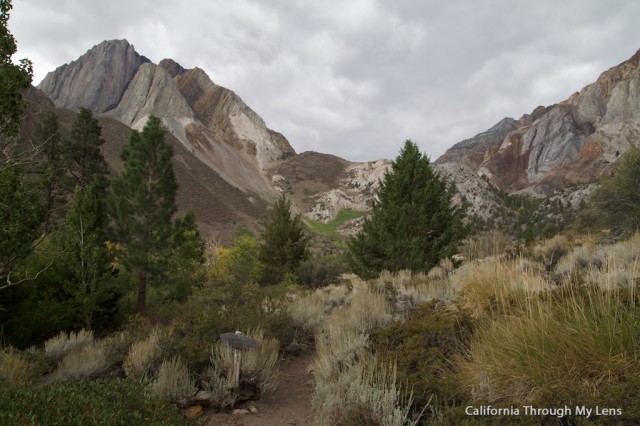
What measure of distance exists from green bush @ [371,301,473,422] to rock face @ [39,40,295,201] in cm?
9297

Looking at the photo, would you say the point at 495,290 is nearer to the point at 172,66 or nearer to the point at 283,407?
the point at 283,407

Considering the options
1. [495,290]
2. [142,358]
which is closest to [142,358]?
[142,358]

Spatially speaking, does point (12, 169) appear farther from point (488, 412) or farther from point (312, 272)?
point (312, 272)

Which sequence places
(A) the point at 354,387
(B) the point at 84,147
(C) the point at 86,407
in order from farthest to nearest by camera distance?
(B) the point at 84,147 < (A) the point at 354,387 < (C) the point at 86,407

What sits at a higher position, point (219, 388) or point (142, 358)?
point (142, 358)

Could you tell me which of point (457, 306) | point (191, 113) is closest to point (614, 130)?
point (191, 113)

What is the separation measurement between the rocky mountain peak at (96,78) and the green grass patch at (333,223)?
77.0 m

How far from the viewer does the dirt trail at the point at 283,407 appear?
4871 millimetres

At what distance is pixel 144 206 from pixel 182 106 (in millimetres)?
103944

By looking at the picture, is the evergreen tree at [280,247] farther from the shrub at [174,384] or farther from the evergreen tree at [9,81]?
the shrub at [174,384]

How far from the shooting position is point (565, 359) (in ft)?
10.7

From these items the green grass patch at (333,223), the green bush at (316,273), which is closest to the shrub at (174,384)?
the green bush at (316,273)

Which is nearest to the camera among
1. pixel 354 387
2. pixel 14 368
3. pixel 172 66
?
pixel 354 387

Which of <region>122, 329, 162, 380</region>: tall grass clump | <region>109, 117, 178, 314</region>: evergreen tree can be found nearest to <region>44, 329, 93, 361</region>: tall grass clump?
<region>122, 329, 162, 380</region>: tall grass clump
